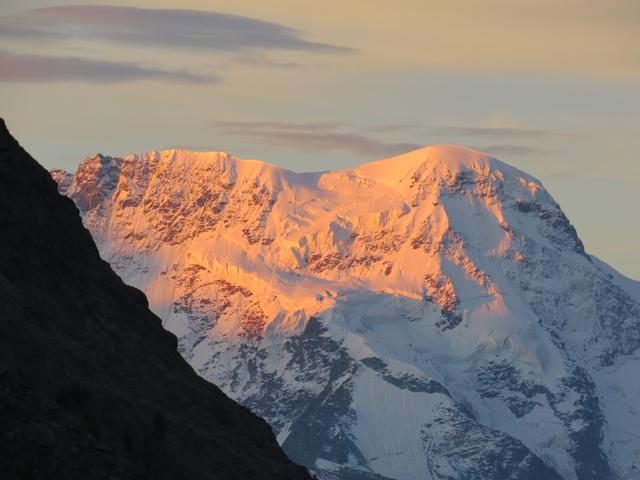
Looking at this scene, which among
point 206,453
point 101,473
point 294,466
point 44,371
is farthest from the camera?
point 294,466

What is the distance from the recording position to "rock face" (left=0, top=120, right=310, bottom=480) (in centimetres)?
8719

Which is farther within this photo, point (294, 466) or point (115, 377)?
point (294, 466)

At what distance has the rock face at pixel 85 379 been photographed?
8719 cm

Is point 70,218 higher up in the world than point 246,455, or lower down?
higher up

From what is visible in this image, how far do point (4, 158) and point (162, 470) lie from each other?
2108cm

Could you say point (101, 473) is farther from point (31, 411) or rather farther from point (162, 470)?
point (162, 470)

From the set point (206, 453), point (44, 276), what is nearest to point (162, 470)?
point (206, 453)

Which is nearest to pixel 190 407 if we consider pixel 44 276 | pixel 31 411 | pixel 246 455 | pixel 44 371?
pixel 246 455

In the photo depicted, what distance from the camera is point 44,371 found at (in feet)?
333

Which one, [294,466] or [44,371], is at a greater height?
[44,371]

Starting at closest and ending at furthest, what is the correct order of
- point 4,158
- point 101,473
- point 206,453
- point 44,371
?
point 101,473 → point 44,371 → point 206,453 → point 4,158

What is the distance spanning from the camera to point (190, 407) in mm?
123312

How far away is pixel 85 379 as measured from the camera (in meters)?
104

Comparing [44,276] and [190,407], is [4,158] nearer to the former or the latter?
[44,276]
